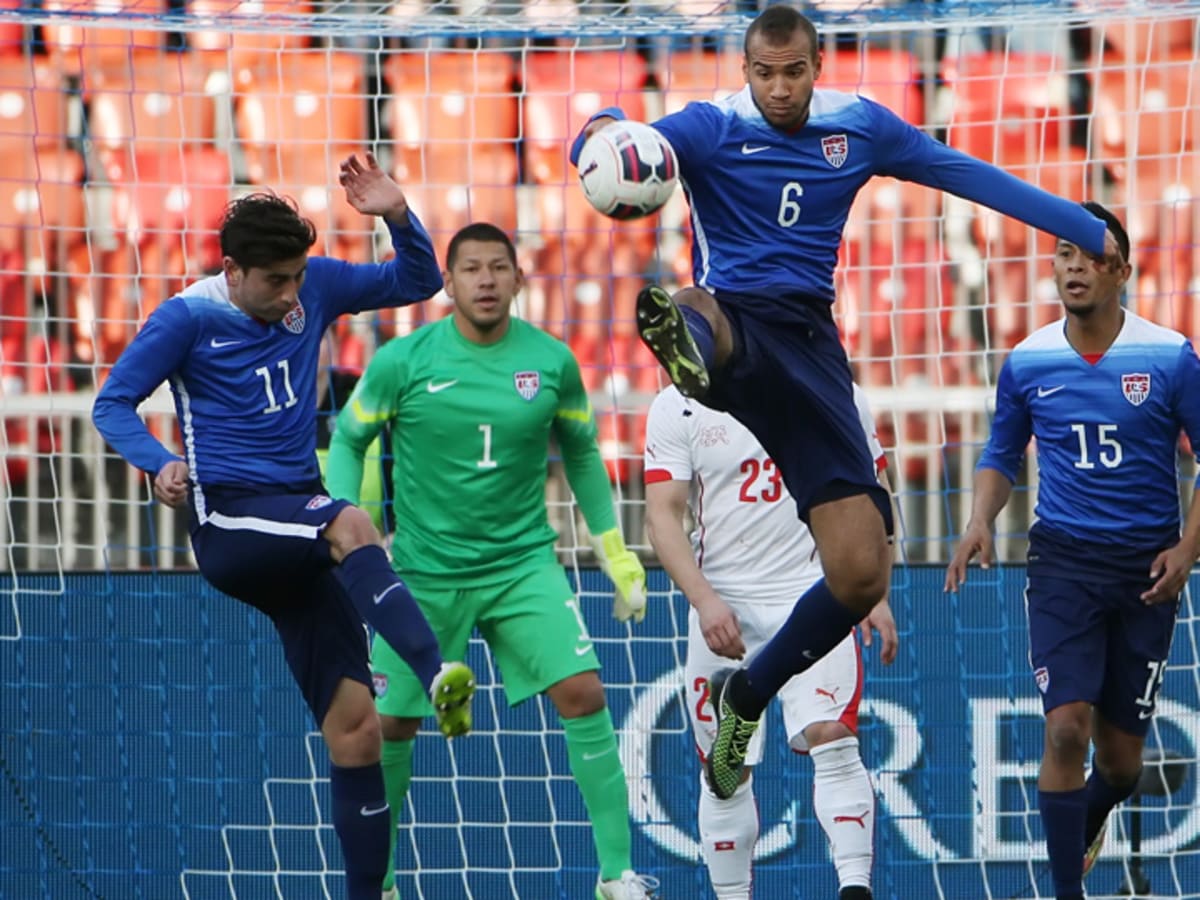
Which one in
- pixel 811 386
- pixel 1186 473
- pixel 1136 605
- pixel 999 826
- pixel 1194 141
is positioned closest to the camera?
pixel 811 386

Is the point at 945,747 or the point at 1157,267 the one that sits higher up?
the point at 1157,267

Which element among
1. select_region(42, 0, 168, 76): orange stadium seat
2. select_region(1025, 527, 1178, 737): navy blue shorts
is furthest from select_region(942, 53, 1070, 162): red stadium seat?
select_region(42, 0, 168, 76): orange stadium seat

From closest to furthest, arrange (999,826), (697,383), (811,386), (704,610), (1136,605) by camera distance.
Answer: (697,383), (811,386), (704,610), (1136,605), (999,826)

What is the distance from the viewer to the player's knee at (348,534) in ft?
17.5

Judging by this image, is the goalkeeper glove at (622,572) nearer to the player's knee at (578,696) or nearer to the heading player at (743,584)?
the heading player at (743,584)

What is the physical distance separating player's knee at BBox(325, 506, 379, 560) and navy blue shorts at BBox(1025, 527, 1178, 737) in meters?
2.24

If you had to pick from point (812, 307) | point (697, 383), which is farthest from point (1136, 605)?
point (697, 383)

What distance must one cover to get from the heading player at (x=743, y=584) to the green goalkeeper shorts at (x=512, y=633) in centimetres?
41

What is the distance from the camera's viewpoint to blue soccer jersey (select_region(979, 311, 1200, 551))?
20.4ft

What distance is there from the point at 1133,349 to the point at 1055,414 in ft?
1.06

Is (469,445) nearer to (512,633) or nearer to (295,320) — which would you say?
(512,633)

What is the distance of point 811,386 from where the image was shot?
4.93 m

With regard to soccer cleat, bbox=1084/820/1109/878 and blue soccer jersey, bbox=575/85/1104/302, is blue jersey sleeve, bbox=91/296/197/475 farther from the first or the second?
soccer cleat, bbox=1084/820/1109/878

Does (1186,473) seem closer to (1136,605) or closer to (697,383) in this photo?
(1136,605)
